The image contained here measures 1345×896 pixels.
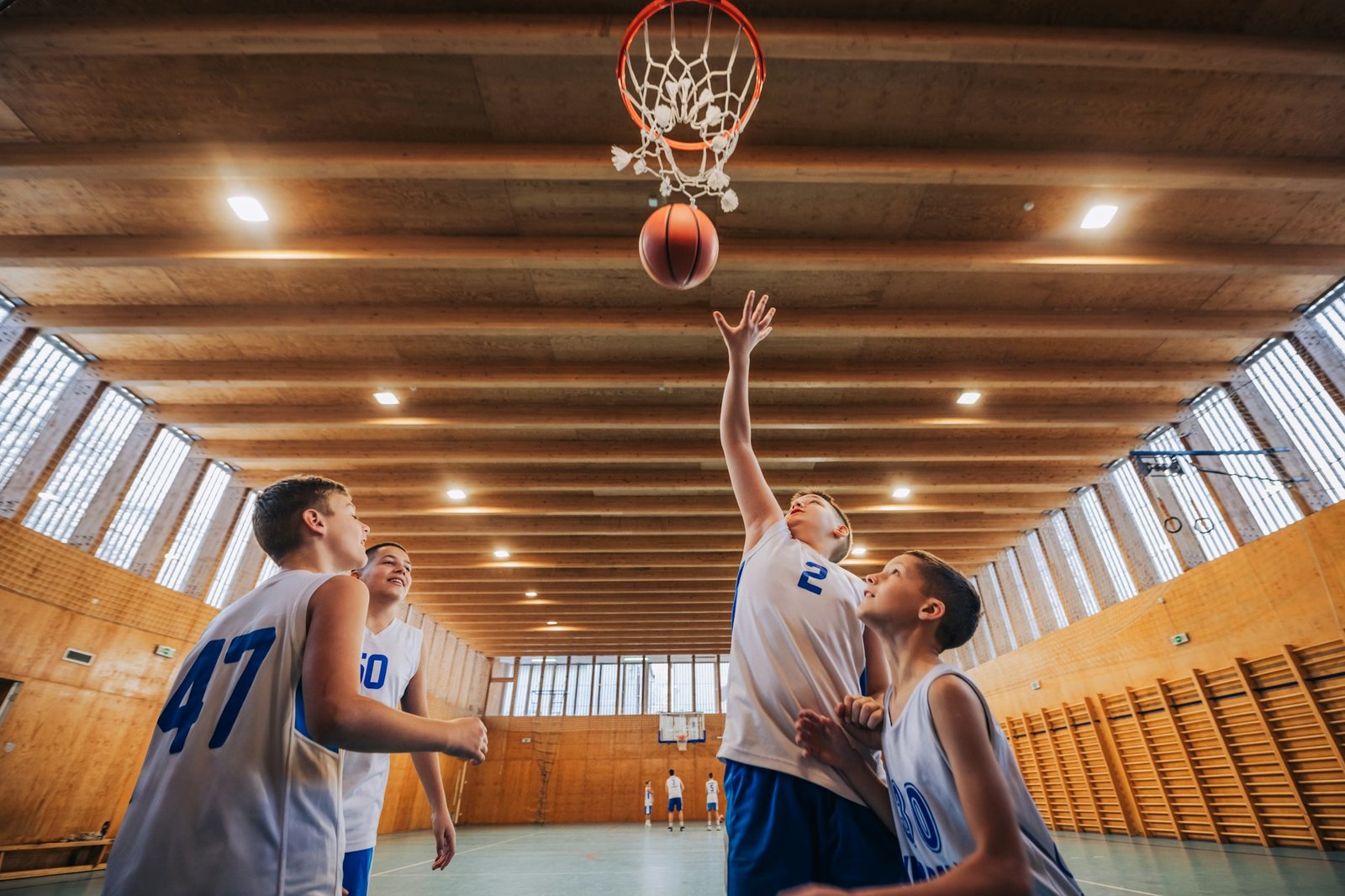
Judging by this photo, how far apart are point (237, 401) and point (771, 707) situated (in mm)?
10843

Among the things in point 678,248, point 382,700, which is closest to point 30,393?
point 382,700

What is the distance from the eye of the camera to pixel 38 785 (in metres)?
8.22

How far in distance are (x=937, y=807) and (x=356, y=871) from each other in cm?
279

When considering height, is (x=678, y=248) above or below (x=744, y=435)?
above

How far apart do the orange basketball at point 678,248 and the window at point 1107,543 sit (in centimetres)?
1132

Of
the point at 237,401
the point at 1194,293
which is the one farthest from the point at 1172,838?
the point at 237,401

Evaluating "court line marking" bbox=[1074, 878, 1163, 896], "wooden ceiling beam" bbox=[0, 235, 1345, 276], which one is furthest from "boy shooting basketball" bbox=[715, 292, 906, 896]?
"court line marking" bbox=[1074, 878, 1163, 896]

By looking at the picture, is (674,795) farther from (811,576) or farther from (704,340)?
(811,576)

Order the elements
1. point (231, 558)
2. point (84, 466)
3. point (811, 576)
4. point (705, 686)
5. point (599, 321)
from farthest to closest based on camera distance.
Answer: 1. point (705, 686)
2. point (231, 558)
3. point (84, 466)
4. point (599, 321)
5. point (811, 576)

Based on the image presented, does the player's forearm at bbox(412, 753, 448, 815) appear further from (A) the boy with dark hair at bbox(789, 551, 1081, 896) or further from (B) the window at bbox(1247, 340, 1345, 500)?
(B) the window at bbox(1247, 340, 1345, 500)

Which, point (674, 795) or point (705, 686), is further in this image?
point (705, 686)

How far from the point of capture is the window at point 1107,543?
1170cm

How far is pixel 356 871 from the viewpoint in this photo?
9.59 feet

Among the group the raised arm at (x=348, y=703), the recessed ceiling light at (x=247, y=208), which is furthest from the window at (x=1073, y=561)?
the recessed ceiling light at (x=247, y=208)
